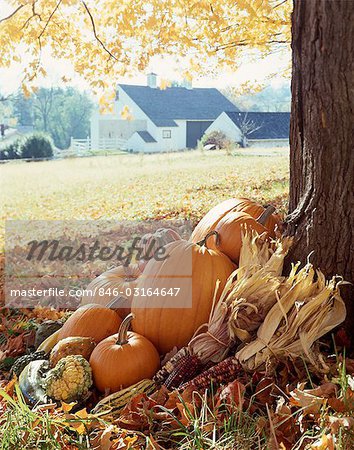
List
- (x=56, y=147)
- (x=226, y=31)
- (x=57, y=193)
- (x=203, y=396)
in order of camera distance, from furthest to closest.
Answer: (x=56, y=147) < (x=57, y=193) < (x=226, y=31) < (x=203, y=396)

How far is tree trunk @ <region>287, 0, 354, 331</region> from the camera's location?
2352mm

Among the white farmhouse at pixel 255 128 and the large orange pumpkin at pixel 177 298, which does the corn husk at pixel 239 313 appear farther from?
the white farmhouse at pixel 255 128

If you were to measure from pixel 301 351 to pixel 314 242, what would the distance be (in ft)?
1.77

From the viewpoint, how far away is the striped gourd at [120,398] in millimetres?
2311

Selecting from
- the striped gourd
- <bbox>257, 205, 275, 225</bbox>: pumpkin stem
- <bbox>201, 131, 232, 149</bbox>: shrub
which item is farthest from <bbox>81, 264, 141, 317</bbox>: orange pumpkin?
<bbox>201, 131, 232, 149</bbox>: shrub

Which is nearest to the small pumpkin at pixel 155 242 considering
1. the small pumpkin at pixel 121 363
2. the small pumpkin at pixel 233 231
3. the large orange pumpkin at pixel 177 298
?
the small pumpkin at pixel 233 231

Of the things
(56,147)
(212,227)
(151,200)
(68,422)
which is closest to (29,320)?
(212,227)

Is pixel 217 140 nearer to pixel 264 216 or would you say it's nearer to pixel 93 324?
pixel 264 216

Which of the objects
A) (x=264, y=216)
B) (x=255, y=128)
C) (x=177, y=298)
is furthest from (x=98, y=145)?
(x=177, y=298)

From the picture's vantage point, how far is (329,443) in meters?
1.71

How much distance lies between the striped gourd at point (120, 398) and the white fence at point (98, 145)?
10.3 metres

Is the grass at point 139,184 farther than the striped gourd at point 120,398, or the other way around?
the grass at point 139,184

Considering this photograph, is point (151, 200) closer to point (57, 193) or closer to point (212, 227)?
point (57, 193)

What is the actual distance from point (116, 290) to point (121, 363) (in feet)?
2.19
